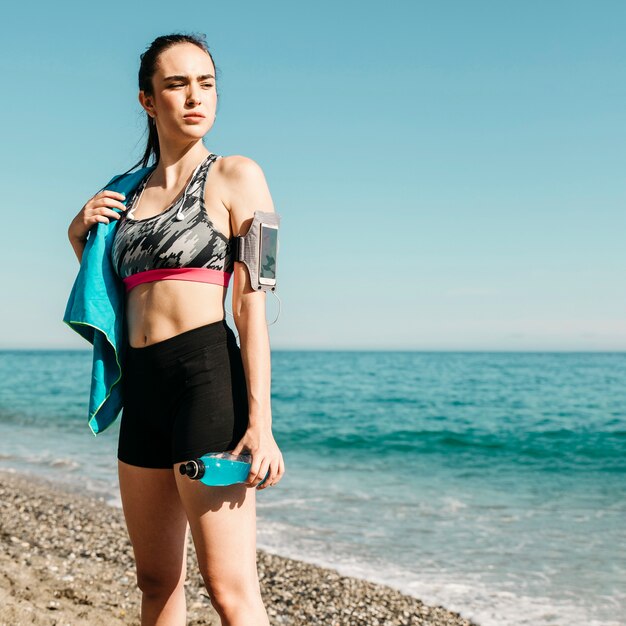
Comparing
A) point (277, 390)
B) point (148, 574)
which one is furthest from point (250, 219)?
point (277, 390)

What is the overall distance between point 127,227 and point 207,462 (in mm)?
878

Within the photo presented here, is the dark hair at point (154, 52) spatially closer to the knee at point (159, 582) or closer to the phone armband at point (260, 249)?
the phone armband at point (260, 249)

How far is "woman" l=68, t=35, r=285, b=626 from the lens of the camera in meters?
2.25

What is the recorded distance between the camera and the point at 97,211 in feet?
8.52

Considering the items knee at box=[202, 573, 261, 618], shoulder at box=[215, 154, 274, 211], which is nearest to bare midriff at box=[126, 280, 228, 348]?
shoulder at box=[215, 154, 274, 211]

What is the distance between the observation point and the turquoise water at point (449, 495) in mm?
6590

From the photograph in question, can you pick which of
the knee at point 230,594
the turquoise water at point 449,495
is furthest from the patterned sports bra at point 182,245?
the turquoise water at point 449,495

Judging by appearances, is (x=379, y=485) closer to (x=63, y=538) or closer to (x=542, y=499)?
(x=542, y=499)

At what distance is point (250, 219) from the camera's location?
7.72ft

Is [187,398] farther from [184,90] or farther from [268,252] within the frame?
[184,90]

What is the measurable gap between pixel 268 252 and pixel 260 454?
2.09 feet

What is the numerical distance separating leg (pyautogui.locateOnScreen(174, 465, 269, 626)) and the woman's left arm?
11cm

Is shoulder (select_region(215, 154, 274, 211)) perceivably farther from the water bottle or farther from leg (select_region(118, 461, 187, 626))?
leg (select_region(118, 461, 187, 626))

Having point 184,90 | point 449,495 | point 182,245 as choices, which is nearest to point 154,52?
point 184,90
